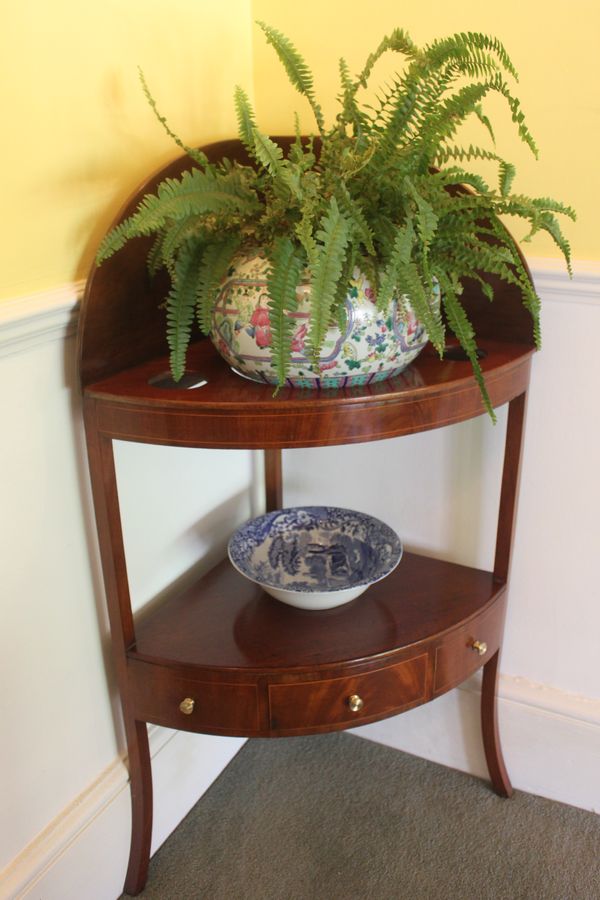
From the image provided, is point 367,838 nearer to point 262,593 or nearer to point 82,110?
point 262,593

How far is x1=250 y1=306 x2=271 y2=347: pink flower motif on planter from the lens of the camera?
0.88m

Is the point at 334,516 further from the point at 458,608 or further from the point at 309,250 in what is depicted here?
the point at 309,250

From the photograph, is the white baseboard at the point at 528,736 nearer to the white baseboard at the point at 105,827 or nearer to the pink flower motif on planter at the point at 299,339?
the white baseboard at the point at 105,827

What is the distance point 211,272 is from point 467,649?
680 mm

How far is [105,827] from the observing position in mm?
1200

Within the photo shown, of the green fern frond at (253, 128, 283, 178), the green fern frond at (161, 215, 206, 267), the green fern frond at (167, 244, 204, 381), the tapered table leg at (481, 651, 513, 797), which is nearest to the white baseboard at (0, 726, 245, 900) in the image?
the tapered table leg at (481, 651, 513, 797)

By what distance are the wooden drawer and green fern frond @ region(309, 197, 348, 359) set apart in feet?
1.73

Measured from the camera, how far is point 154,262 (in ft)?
3.34

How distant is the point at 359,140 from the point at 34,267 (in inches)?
16.4

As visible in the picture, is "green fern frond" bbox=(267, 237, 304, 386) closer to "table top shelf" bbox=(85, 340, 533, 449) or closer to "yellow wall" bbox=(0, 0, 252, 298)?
"table top shelf" bbox=(85, 340, 533, 449)

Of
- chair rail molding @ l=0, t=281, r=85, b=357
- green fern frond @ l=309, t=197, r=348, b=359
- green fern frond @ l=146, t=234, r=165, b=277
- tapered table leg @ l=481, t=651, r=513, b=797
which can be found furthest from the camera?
tapered table leg @ l=481, t=651, r=513, b=797

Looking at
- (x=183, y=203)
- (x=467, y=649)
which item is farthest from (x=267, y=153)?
(x=467, y=649)

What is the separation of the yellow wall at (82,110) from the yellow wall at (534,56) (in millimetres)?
172

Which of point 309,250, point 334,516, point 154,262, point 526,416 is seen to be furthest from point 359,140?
point 334,516
